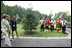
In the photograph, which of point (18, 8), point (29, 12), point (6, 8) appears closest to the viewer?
point (6, 8)

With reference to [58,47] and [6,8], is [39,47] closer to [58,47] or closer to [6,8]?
[58,47]

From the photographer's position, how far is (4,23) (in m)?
1.91

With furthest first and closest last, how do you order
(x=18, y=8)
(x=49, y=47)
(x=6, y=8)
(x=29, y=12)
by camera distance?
(x=29, y=12) → (x=49, y=47) → (x=18, y=8) → (x=6, y=8)

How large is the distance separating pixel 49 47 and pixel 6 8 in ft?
5.30

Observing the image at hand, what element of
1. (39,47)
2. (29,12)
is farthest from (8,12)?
(29,12)

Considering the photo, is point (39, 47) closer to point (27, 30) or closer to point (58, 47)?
point (58, 47)

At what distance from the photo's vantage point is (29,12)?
454cm

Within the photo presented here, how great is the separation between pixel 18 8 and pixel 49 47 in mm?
1440

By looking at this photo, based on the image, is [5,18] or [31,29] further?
[31,29]

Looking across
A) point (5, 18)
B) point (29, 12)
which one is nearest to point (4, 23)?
point (5, 18)

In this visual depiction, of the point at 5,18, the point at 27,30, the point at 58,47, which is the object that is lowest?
the point at 58,47

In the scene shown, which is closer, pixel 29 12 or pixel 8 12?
pixel 8 12

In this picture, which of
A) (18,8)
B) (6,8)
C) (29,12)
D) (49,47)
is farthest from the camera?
(29,12)

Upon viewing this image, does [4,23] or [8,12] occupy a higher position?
[8,12]
